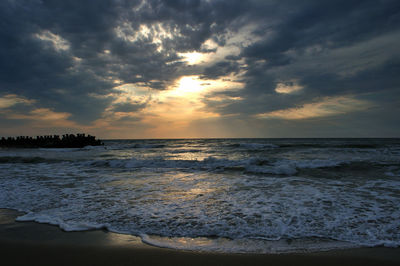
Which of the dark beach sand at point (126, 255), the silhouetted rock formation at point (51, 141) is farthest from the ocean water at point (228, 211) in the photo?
the silhouetted rock formation at point (51, 141)

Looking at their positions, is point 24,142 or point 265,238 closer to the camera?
point 265,238

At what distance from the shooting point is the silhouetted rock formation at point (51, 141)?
108 feet

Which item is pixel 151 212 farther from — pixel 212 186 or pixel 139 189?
pixel 212 186

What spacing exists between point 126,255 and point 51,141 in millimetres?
38835

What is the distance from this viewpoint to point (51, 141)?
34.5m

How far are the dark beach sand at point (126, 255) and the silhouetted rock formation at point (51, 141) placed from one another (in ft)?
113

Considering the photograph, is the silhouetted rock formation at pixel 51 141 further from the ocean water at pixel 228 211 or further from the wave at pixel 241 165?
the ocean water at pixel 228 211

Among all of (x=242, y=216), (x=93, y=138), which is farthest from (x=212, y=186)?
(x=93, y=138)

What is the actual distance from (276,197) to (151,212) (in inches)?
122

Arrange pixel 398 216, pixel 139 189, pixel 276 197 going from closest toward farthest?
pixel 398 216
pixel 276 197
pixel 139 189

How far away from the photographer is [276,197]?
554 centimetres

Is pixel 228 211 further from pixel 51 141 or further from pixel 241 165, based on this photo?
pixel 51 141

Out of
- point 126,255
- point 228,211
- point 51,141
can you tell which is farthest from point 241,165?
point 51,141

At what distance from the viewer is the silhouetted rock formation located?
33031 mm
